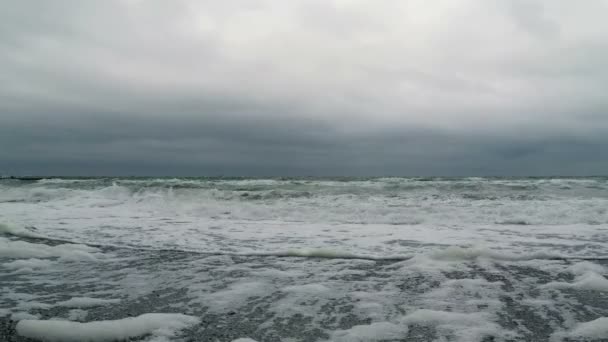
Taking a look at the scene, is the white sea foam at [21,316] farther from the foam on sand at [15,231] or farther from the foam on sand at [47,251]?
the foam on sand at [15,231]

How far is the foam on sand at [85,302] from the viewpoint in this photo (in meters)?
2.93

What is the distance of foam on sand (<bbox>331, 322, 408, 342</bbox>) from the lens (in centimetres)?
236

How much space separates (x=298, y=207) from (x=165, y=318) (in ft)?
32.0

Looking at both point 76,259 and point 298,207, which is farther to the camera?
point 298,207

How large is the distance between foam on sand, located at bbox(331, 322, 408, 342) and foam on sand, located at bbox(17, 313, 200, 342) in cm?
97

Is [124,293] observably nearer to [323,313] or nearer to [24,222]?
[323,313]

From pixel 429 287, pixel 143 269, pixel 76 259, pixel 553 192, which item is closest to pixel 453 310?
pixel 429 287

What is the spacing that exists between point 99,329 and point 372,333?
1.68 meters

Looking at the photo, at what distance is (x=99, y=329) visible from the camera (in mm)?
2402

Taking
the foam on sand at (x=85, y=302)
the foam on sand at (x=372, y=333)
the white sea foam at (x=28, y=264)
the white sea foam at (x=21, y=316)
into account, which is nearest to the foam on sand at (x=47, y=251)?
the white sea foam at (x=28, y=264)

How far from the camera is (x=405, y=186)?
62.7 ft

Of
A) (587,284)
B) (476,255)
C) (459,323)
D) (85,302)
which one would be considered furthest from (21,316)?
(587,284)

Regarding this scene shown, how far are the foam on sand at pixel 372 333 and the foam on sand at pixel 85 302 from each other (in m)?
1.77

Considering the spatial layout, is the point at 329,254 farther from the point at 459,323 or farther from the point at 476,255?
the point at 459,323
